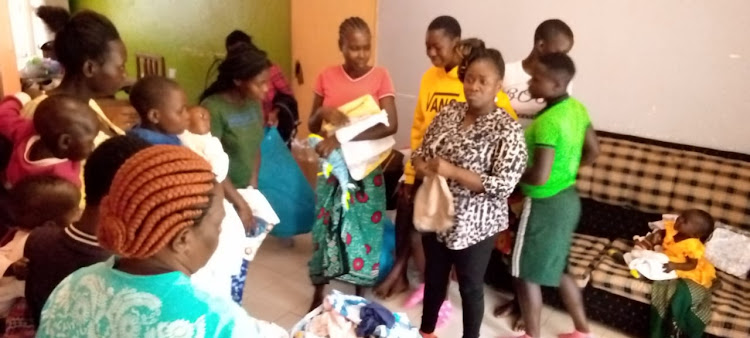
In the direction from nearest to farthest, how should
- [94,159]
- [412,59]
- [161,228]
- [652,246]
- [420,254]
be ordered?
1. [161,228]
2. [94,159]
3. [652,246]
4. [420,254]
5. [412,59]

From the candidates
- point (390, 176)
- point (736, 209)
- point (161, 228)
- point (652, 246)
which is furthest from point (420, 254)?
point (161, 228)

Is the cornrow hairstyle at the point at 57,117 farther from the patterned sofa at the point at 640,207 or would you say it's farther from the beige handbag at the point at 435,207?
the patterned sofa at the point at 640,207

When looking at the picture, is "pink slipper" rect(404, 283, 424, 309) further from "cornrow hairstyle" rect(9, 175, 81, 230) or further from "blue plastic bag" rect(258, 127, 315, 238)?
"cornrow hairstyle" rect(9, 175, 81, 230)

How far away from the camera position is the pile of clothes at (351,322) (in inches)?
79.6

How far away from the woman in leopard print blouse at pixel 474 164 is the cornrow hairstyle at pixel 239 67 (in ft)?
2.41

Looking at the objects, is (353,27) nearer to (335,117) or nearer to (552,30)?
(335,117)

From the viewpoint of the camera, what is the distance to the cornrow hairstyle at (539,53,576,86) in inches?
82.6

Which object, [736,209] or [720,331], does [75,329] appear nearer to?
[720,331]

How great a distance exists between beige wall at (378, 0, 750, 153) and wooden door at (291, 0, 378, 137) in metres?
0.99

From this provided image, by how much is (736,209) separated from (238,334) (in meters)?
2.65

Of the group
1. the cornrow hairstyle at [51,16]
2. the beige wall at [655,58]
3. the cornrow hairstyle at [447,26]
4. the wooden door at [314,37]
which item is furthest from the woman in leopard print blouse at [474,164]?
the cornrow hairstyle at [51,16]

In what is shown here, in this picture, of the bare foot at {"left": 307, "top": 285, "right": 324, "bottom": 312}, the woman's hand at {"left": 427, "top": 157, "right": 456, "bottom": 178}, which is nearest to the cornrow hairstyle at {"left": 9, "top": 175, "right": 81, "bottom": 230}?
the woman's hand at {"left": 427, "top": 157, "right": 456, "bottom": 178}

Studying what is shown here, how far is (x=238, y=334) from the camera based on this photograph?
986mm

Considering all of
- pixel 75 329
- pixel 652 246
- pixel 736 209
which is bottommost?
pixel 652 246
